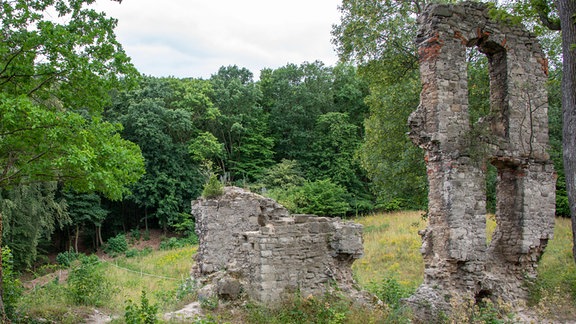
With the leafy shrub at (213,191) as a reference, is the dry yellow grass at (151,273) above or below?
below

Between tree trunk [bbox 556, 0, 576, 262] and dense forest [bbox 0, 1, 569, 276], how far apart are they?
9.29 feet

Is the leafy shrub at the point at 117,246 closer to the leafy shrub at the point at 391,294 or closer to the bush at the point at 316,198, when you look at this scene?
the bush at the point at 316,198

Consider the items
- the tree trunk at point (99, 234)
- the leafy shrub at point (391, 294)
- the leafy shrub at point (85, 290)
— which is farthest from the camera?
the tree trunk at point (99, 234)

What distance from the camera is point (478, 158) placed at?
10.7 metres

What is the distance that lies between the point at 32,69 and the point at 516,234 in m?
10.9

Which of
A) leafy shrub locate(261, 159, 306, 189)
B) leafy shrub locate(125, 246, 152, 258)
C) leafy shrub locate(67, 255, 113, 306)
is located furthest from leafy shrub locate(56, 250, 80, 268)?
leafy shrub locate(67, 255, 113, 306)

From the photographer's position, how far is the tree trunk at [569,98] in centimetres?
683

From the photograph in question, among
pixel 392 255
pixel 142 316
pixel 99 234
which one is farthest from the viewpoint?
pixel 99 234

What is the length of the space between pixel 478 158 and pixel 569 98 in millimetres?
3841

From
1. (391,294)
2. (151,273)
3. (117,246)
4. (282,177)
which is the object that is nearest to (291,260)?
(391,294)

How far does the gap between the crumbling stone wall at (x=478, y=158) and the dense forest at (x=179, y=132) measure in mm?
1484

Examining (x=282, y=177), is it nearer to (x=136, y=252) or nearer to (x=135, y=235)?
(x=136, y=252)

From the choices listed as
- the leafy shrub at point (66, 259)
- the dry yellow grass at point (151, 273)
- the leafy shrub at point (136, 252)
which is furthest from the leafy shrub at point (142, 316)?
the leafy shrub at point (136, 252)

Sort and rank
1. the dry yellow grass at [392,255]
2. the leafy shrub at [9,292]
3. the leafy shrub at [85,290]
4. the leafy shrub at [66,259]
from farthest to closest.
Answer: the leafy shrub at [66,259]
the dry yellow grass at [392,255]
the leafy shrub at [85,290]
the leafy shrub at [9,292]
